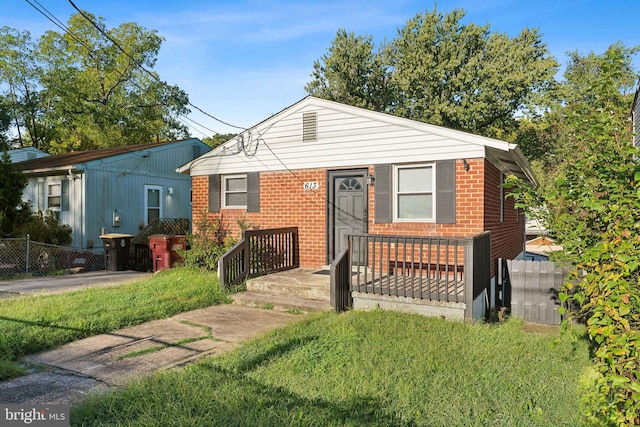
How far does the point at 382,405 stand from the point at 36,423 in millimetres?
2722

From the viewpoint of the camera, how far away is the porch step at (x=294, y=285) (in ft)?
23.9

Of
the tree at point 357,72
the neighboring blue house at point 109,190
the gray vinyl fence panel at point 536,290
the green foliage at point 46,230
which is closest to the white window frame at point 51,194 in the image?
the neighboring blue house at point 109,190

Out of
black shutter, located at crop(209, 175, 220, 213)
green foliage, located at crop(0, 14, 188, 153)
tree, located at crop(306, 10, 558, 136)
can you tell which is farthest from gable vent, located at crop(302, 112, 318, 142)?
green foliage, located at crop(0, 14, 188, 153)

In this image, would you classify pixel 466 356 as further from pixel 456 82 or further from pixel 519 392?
pixel 456 82

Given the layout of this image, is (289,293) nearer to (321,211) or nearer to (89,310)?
(321,211)

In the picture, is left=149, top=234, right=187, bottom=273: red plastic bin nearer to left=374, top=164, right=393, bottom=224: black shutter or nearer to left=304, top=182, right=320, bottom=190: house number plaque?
left=304, top=182, right=320, bottom=190: house number plaque

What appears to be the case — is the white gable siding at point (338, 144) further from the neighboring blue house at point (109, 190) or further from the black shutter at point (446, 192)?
the neighboring blue house at point (109, 190)

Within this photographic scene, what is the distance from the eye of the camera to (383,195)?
8.45 meters

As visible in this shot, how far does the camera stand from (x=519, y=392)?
3.58m

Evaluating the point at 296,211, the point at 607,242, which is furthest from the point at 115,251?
the point at 607,242

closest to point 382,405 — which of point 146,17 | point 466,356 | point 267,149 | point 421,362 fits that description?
point 421,362

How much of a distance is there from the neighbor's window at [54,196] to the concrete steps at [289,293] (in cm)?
1083

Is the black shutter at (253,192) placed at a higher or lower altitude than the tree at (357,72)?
lower

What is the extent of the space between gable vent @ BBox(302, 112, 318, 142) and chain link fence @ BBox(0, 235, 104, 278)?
25.6 ft
